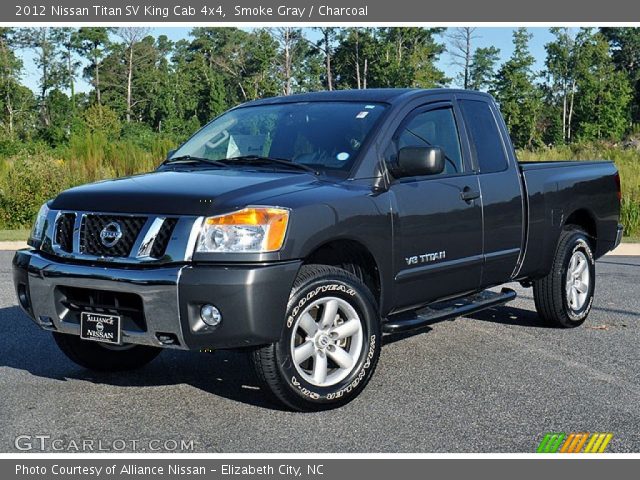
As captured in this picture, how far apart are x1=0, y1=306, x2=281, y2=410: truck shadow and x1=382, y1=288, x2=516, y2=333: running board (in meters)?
0.99

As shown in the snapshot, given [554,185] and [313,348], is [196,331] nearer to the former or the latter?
[313,348]

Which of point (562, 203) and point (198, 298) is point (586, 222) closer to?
point (562, 203)

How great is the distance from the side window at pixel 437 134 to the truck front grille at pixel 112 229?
6.53 feet

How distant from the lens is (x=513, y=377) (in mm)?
6035

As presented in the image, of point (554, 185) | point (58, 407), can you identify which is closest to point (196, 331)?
point (58, 407)

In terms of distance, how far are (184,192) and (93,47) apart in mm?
86245

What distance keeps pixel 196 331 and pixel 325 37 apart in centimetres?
7515

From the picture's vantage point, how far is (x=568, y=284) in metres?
7.84

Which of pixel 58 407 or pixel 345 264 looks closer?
pixel 58 407

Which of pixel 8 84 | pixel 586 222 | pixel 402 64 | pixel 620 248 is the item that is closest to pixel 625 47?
pixel 402 64

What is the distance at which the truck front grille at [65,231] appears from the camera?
5258mm

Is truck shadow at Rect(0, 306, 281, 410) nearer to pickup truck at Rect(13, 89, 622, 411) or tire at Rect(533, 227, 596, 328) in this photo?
pickup truck at Rect(13, 89, 622, 411)

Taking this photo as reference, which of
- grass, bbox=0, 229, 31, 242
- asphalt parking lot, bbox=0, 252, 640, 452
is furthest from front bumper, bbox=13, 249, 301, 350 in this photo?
grass, bbox=0, 229, 31, 242

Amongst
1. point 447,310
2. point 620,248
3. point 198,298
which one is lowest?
point 620,248
